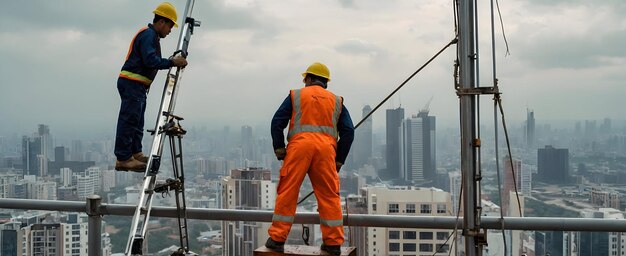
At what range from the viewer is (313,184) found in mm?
4336

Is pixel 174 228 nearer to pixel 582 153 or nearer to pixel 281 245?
pixel 281 245

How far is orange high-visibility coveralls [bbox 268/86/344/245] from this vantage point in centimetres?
423

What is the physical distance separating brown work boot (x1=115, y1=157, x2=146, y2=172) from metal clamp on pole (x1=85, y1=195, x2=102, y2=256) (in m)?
0.36

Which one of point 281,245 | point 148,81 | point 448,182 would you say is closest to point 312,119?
point 281,245

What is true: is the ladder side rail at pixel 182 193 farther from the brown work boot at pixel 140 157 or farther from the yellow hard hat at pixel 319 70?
the yellow hard hat at pixel 319 70

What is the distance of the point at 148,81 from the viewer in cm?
470

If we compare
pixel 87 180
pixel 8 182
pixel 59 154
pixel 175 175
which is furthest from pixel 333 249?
pixel 59 154

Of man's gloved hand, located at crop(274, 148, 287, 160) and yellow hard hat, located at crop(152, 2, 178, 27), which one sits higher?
yellow hard hat, located at crop(152, 2, 178, 27)

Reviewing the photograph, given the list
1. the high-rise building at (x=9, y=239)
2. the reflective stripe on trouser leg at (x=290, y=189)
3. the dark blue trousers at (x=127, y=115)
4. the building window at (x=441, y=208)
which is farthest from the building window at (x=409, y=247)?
the high-rise building at (x=9, y=239)

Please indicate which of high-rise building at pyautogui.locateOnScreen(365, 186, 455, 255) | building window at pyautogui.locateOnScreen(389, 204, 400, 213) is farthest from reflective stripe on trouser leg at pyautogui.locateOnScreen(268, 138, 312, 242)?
building window at pyautogui.locateOnScreen(389, 204, 400, 213)

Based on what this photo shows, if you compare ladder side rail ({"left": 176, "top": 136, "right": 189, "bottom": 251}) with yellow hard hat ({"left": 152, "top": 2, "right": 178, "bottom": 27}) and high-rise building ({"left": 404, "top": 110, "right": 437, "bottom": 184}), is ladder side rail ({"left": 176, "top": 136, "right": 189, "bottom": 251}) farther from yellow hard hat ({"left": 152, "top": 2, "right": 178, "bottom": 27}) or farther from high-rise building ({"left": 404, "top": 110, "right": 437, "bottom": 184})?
high-rise building ({"left": 404, "top": 110, "right": 437, "bottom": 184})

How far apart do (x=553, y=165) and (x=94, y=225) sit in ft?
16.3

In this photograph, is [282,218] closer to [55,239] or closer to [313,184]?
[313,184]

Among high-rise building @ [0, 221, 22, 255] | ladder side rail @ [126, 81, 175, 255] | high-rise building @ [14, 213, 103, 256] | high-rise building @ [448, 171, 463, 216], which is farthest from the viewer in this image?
high-rise building @ [0, 221, 22, 255]
